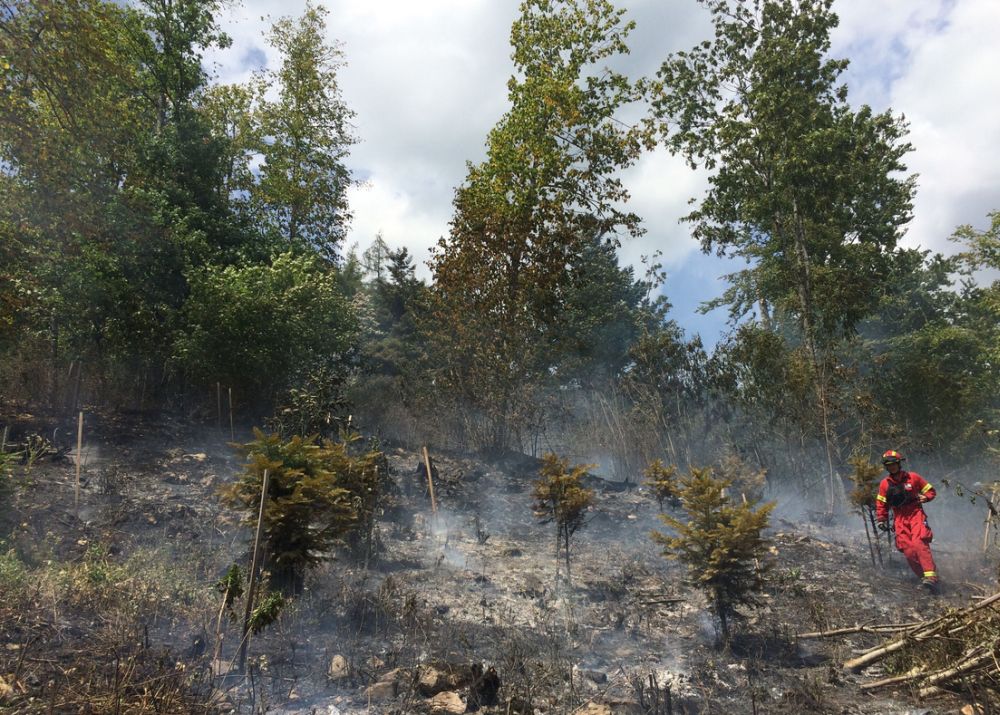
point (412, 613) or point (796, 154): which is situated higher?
point (796, 154)

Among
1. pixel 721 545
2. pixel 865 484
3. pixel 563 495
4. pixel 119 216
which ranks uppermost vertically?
pixel 119 216

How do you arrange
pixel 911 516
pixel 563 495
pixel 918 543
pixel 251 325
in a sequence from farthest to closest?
pixel 251 325, pixel 563 495, pixel 911 516, pixel 918 543

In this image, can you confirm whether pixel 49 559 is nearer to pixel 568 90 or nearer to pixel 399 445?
pixel 399 445

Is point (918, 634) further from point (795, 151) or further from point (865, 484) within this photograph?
point (795, 151)

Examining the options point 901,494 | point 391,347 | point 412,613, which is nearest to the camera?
point 412,613

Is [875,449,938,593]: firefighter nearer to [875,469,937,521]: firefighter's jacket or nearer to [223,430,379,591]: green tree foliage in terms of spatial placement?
[875,469,937,521]: firefighter's jacket

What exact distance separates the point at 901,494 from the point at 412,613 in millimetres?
6969

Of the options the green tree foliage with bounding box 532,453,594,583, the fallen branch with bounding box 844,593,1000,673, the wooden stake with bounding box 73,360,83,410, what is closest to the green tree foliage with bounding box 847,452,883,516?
the green tree foliage with bounding box 532,453,594,583

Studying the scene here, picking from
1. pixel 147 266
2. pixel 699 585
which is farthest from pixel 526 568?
pixel 147 266

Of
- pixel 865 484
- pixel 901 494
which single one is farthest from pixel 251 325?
pixel 901 494

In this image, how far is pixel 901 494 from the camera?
29.5 feet

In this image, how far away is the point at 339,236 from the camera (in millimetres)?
23703

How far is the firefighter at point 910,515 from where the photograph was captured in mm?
8570

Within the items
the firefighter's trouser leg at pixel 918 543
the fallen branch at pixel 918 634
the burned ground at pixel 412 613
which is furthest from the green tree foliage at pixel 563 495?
the firefighter's trouser leg at pixel 918 543
